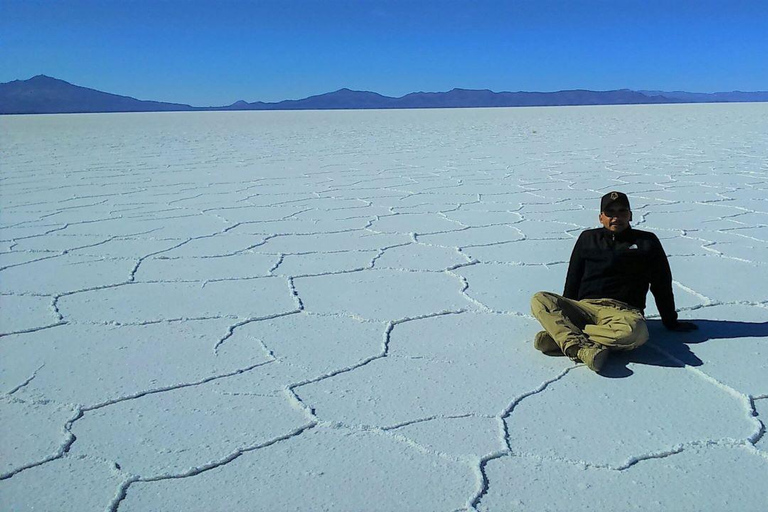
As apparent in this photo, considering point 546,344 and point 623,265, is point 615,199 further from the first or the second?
point 546,344

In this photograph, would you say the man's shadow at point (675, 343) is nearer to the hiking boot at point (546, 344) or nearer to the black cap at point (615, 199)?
the hiking boot at point (546, 344)

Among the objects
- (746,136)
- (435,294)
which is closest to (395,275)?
(435,294)

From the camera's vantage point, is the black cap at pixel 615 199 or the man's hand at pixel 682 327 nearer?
the black cap at pixel 615 199

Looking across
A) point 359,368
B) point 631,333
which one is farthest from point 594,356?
point 359,368

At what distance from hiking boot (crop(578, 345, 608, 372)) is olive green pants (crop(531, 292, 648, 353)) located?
3 centimetres

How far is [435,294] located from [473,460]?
3.37ft

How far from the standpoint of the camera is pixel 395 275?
2.57 m

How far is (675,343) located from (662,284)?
155mm

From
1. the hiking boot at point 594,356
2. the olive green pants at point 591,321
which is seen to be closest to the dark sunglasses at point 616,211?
the olive green pants at point 591,321

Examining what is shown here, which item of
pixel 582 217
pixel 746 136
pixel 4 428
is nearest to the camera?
pixel 4 428

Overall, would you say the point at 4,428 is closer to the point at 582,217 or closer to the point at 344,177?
the point at 582,217

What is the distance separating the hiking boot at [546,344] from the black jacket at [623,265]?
0.15 meters

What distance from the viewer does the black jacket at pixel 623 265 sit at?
1806 mm

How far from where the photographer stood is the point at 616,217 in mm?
1775
